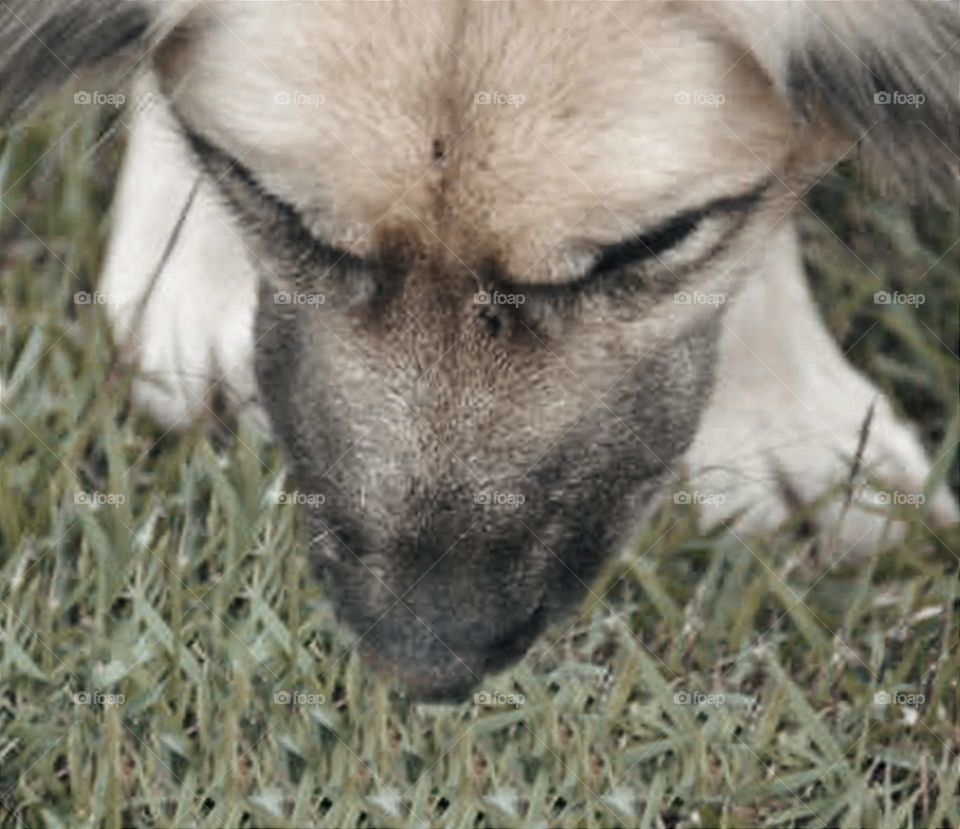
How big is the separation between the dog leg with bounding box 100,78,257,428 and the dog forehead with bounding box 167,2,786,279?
754 mm

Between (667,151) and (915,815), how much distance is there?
1049 millimetres

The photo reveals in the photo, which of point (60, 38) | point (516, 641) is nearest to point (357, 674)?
point (516, 641)

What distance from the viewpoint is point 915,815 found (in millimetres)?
2971

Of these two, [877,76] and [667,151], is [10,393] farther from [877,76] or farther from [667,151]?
[877,76]

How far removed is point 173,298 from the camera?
3.72 meters

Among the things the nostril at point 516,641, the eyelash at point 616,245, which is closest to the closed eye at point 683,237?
the eyelash at point 616,245

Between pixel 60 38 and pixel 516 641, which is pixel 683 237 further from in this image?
pixel 60 38

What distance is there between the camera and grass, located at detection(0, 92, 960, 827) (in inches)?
115

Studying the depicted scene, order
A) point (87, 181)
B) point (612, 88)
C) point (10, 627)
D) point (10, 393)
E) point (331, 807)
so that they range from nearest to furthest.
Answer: point (612, 88)
point (331, 807)
point (10, 627)
point (10, 393)
point (87, 181)

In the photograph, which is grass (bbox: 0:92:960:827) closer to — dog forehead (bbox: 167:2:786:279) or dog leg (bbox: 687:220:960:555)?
dog leg (bbox: 687:220:960:555)

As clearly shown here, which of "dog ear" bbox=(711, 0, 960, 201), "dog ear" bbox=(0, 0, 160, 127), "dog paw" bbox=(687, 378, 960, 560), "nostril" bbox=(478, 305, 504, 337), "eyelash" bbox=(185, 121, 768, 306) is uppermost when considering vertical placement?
"dog ear" bbox=(711, 0, 960, 201)

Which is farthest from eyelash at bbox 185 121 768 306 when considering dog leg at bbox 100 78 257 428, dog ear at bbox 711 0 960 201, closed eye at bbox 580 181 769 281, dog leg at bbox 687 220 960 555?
dog leg at bbox 100 78 257 428

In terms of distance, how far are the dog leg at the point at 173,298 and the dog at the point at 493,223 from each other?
12cm

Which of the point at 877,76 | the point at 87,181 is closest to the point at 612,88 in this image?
the point at 877,76
